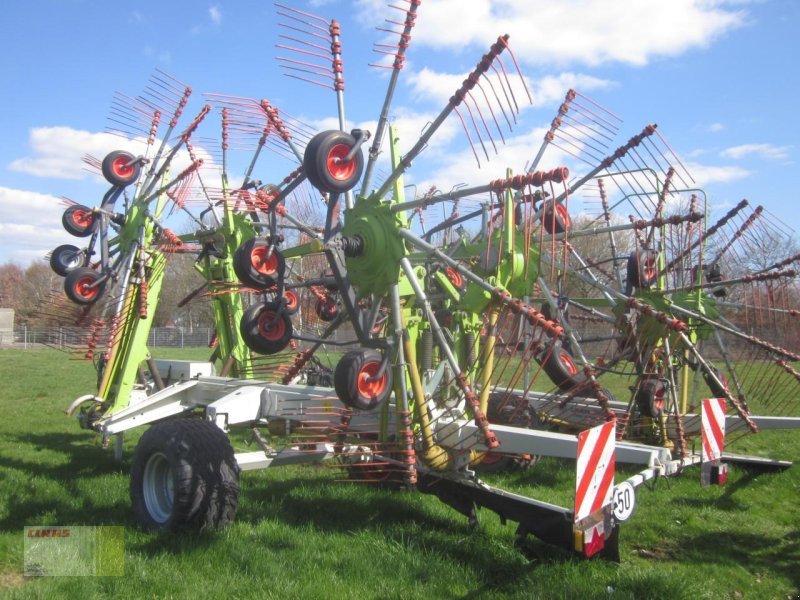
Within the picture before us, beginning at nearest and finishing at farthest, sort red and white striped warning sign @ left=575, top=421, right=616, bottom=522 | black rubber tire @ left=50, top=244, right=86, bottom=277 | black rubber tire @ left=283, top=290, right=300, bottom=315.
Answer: red and white striped warning sign @ left=575, top=421, right=616, bottom=522
black rubber tire @ left=283, top=290, right=300, bottom=315
black rubber tire @ left=50, top=244, right=86, bottom=277

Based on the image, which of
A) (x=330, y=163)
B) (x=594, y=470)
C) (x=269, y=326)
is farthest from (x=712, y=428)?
(x=269, y=326)

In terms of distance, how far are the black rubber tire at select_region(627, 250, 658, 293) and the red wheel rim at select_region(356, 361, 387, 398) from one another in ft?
9.65

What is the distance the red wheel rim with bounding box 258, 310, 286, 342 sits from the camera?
537 centimetres

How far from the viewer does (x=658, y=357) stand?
643 cm

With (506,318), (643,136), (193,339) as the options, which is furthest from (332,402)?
(193,339)

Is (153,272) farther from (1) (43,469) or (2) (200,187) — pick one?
(1) (43,469)

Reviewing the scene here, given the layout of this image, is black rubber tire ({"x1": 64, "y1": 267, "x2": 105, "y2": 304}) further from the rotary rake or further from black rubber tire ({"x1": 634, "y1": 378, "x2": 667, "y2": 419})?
black rubber tire ({"x1": 634, "y1": 378, "x2": 667, "y2": 419})

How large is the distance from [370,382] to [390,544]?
142cm

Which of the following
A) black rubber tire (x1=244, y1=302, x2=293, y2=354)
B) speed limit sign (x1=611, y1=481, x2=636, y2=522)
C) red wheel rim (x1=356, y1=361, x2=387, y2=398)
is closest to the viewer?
speed limit sign (x1=611, y1=481, x2=636, y2=522)

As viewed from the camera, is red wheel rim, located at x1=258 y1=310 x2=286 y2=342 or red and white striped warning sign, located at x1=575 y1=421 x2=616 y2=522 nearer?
red and white striped warning sign, located at x1=575 y1=421 x2=616 y2=522

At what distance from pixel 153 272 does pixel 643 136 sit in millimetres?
5611

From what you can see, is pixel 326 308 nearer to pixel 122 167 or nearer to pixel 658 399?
pixel 122 167

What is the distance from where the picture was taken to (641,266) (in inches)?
248

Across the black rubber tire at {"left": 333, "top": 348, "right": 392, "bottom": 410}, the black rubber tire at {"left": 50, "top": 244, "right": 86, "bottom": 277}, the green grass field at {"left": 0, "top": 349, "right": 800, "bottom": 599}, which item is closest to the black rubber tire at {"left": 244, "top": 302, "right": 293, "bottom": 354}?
the black rubber tire at {"left": 333, "top": 348, "right": 392, "bottom": 410}
